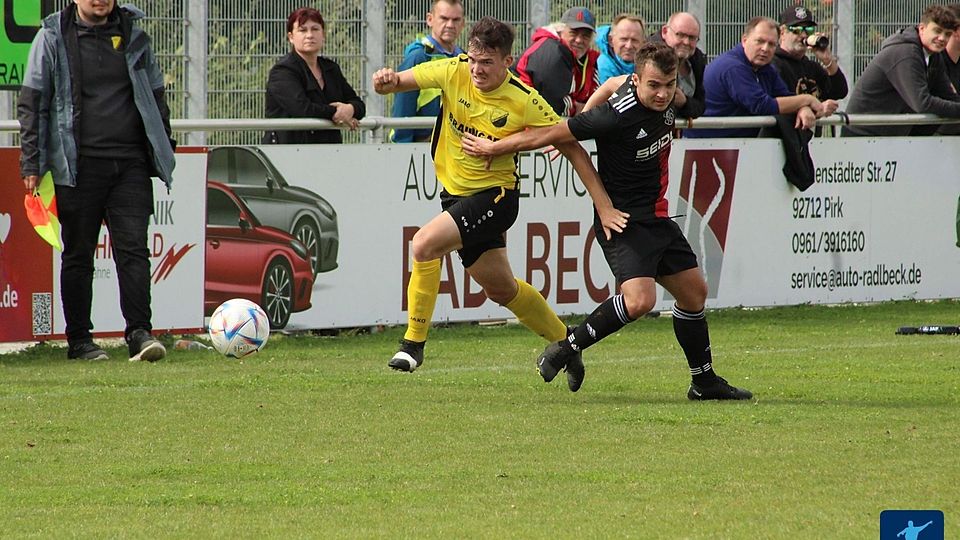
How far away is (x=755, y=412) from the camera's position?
915 cm

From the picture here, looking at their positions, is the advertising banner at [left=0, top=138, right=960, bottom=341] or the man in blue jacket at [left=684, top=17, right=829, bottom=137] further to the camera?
the man in blue jacket at [left=684, top=17, right=829, bottom=137]

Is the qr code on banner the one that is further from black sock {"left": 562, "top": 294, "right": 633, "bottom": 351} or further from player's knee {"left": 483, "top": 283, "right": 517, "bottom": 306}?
black sock {"left": 562, "top": 294, "right": 633, "bottom": 351}

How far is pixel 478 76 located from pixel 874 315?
18.7 feet

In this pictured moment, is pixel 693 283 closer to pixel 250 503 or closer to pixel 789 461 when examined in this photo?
pixel 789 461

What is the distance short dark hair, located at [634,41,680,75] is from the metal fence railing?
20.0ft

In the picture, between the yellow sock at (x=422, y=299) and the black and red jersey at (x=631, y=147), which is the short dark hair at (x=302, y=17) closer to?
the yellow sock at (x=422, y=299)

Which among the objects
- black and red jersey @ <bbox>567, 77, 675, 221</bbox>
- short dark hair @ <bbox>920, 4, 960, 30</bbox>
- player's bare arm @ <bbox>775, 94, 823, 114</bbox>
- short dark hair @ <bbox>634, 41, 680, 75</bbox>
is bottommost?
black and red jersey @ <bbox>567, 77, 675, 221</bbox>

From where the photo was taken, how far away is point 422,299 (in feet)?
33.1

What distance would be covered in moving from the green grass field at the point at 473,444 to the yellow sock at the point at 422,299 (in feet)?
1.05

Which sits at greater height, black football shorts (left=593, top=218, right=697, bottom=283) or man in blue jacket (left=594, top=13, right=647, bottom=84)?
man in blue jacket (left=594, top=13, right=647, bottom=84)

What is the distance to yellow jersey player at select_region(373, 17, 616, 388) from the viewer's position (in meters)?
9.85

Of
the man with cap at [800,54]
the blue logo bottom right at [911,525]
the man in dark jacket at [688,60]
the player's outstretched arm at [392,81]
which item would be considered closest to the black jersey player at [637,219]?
the player's outstretched arm at [392,81]

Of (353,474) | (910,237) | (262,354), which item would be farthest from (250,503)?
(910,237)

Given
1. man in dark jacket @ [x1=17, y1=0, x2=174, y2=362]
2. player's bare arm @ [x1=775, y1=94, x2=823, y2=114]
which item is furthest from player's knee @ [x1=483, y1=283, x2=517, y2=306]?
→ player's bare arm @ [x1=775, y1=94, x2=823, y2=114]
